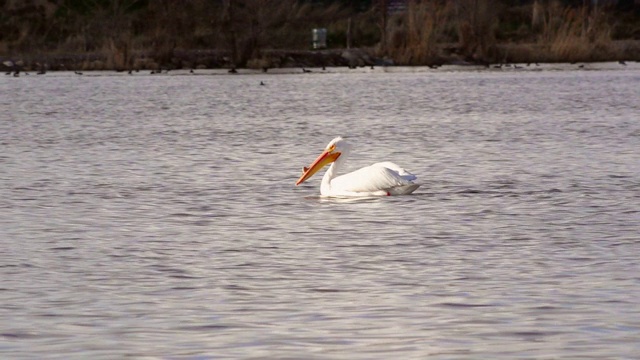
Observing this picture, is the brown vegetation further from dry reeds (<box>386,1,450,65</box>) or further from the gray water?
the gray water

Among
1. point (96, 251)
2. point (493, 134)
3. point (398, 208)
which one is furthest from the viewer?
point (493, 134)

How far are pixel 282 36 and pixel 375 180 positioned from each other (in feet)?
120

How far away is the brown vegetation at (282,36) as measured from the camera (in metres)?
45.6

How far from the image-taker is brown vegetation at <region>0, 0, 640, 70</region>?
149 feet

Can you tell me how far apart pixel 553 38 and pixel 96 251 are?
4068 centimetres

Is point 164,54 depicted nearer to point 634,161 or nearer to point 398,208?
point 634,161

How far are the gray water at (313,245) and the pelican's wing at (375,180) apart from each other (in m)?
0.13

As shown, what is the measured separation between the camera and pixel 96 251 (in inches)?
368

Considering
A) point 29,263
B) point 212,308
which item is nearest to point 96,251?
point 29,263

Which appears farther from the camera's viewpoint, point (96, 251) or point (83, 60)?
point (83, 60)

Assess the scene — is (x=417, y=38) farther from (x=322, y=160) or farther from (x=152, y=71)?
(x=322, y=160)

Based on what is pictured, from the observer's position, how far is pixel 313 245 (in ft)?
31.3

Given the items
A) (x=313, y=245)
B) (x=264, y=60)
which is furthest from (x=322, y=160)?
(x=264, y=60)

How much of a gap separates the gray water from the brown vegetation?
23.8 m
